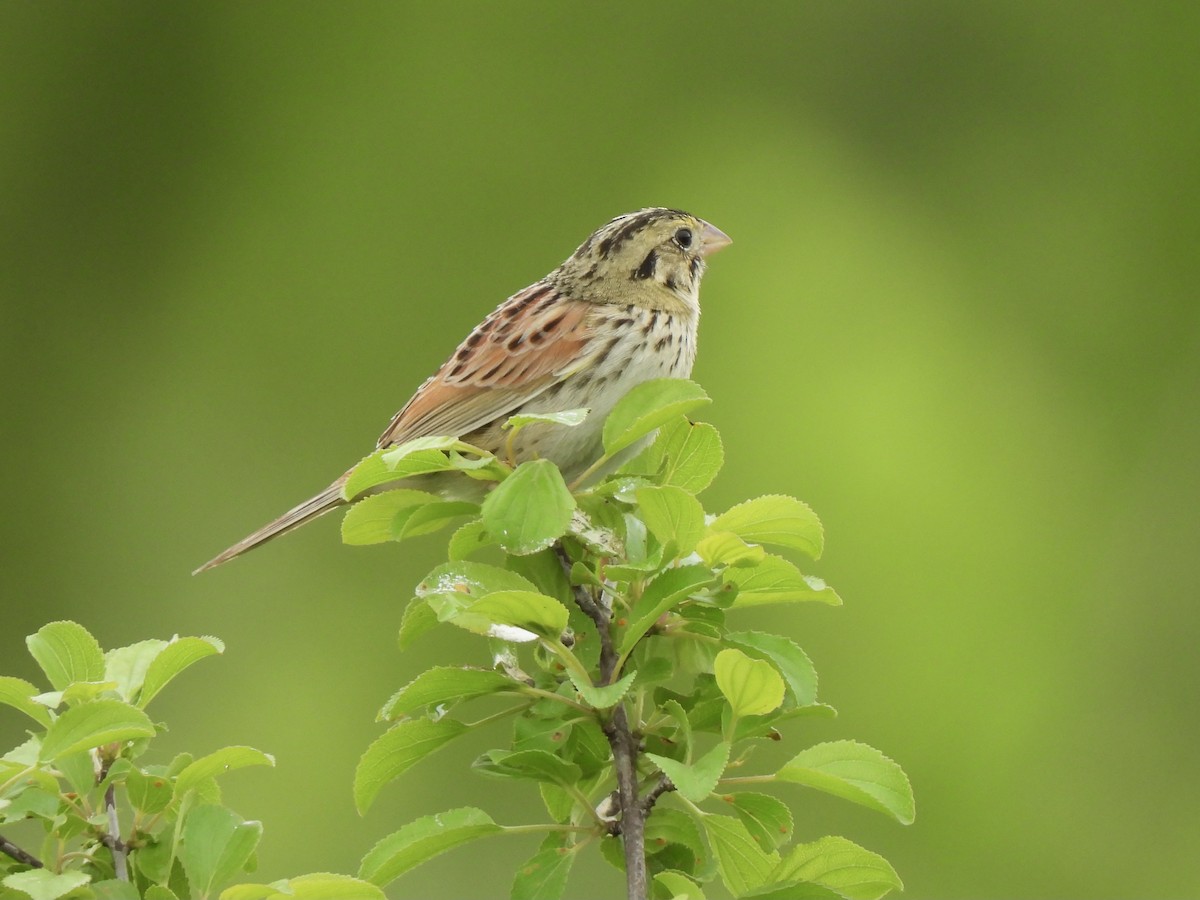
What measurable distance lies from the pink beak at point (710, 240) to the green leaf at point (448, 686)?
4.58 feet

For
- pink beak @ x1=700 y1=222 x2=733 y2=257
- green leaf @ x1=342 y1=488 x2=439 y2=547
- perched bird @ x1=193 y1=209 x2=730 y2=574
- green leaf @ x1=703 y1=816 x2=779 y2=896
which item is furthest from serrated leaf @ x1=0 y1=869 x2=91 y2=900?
pink beak @ x1=700 y1=222 x2=733 y2=257

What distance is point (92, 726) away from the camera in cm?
117

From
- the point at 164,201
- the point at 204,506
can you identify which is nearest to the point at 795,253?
the point at 204,506

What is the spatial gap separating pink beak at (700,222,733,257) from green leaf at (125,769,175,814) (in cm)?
155

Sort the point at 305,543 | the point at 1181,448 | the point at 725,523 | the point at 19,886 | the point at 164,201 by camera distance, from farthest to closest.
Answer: the point at 164,201 → the point at 1181,448 → the point at 305,543 → the point at 725,523 → the point at 19,886

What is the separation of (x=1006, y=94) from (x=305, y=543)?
10.4ft

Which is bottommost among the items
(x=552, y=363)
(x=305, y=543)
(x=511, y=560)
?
(x=305, y=543)

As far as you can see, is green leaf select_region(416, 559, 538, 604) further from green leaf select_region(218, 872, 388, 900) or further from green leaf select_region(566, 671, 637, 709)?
green leaf select_region(218, 872, 388, 900)

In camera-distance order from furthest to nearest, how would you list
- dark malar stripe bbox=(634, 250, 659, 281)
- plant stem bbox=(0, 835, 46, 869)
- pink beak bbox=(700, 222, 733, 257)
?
1. pink beak bbox=(700, 222, 733, 257)
2. dark malar stripe bbox=(634, 250, 659, 281)
3. plant stem bbox=(0, 835, 46, 869)

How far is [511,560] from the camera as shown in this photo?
58.4 inches

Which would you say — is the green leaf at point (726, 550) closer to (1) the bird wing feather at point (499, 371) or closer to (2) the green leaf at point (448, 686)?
(2) the green leaf at point (448, 686)

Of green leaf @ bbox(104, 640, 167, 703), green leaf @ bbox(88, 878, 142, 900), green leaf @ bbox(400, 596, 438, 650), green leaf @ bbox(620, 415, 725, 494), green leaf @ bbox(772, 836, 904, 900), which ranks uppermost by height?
green leaf @ bbox(620, 415, 725, 494)

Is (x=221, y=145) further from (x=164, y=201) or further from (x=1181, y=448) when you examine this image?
(x=1181, y=448)

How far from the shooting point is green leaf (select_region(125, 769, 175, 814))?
49.4 inches
